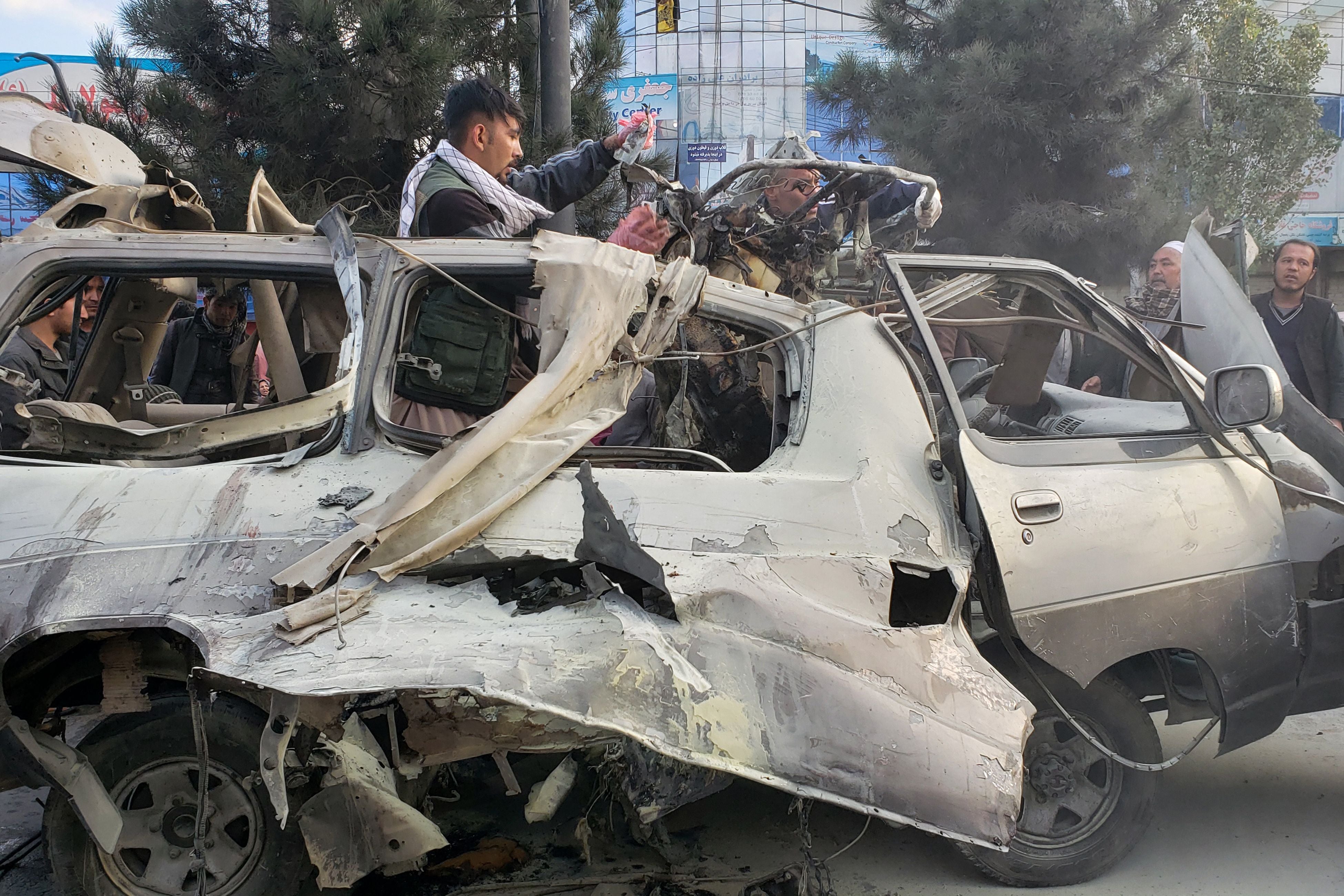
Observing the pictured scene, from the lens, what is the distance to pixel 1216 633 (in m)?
2.75

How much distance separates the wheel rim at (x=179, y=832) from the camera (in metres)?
2.37

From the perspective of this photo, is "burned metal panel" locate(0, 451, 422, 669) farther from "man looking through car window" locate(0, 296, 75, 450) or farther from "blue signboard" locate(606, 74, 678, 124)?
"blue signboard" locate(606, 74, 678, 124)

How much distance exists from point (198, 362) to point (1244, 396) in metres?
4.12

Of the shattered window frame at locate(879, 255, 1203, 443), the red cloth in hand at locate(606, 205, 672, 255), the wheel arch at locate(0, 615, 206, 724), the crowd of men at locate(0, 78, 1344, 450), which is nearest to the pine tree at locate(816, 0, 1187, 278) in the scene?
the crowd of men at locate(0, 78, 1344, 450)

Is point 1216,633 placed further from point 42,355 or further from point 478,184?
point 42,355

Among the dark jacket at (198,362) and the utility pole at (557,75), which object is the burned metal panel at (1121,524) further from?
the utility pole at (557,75)

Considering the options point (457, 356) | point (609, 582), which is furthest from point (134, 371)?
point (609, 582)

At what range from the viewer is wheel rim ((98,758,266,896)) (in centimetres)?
237

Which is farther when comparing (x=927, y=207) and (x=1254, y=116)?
(x=1254, y=116)

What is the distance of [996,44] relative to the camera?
33.1 feet

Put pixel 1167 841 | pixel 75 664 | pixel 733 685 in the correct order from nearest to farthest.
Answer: pixel 733 685, pixel 75 664, pixel 1167 841

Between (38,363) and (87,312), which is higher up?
(87,312)

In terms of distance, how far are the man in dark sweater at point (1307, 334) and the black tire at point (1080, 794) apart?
3022 mm

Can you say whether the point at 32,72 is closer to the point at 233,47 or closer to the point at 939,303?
the point at 233,47
